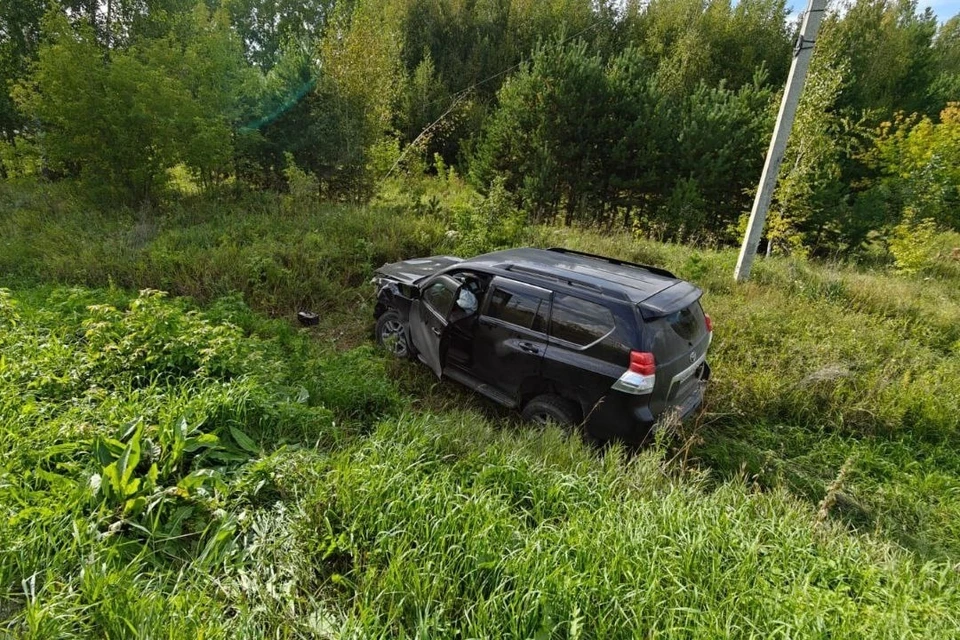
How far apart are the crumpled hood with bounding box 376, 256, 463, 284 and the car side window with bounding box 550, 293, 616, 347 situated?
2.14 meters

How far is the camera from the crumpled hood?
5.58 meters

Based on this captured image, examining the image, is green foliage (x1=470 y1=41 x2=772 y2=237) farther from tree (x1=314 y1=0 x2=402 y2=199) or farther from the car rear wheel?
the car rear wheel

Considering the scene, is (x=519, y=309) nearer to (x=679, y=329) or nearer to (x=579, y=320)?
(x=579, y=320)

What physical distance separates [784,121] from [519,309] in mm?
5866

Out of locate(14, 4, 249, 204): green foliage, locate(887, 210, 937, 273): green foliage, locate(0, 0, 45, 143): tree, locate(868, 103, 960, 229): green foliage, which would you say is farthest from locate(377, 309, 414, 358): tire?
locate(0, 0, 45, 143): tree

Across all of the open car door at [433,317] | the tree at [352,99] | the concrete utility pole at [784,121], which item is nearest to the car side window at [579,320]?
the open car door at [433,317]

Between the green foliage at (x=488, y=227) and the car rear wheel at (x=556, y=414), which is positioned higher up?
the green foliage at (x=488, y=227)

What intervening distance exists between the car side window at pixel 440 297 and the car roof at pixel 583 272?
0.31 metres

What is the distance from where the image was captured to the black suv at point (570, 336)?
11.5ft

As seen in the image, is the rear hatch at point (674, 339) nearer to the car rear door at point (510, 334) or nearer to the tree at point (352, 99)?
the car rear door at point (510, 334)

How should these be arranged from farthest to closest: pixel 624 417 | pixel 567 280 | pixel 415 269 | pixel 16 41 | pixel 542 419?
pixel 16 41, pixel 415 269, pixel 542 419, pixel 567 280, pixel 624 417

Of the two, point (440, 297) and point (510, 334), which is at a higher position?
point (440, 297)

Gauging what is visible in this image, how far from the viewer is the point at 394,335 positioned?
218 inches

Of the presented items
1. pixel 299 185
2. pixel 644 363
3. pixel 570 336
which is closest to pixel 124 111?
pixel 299 185
